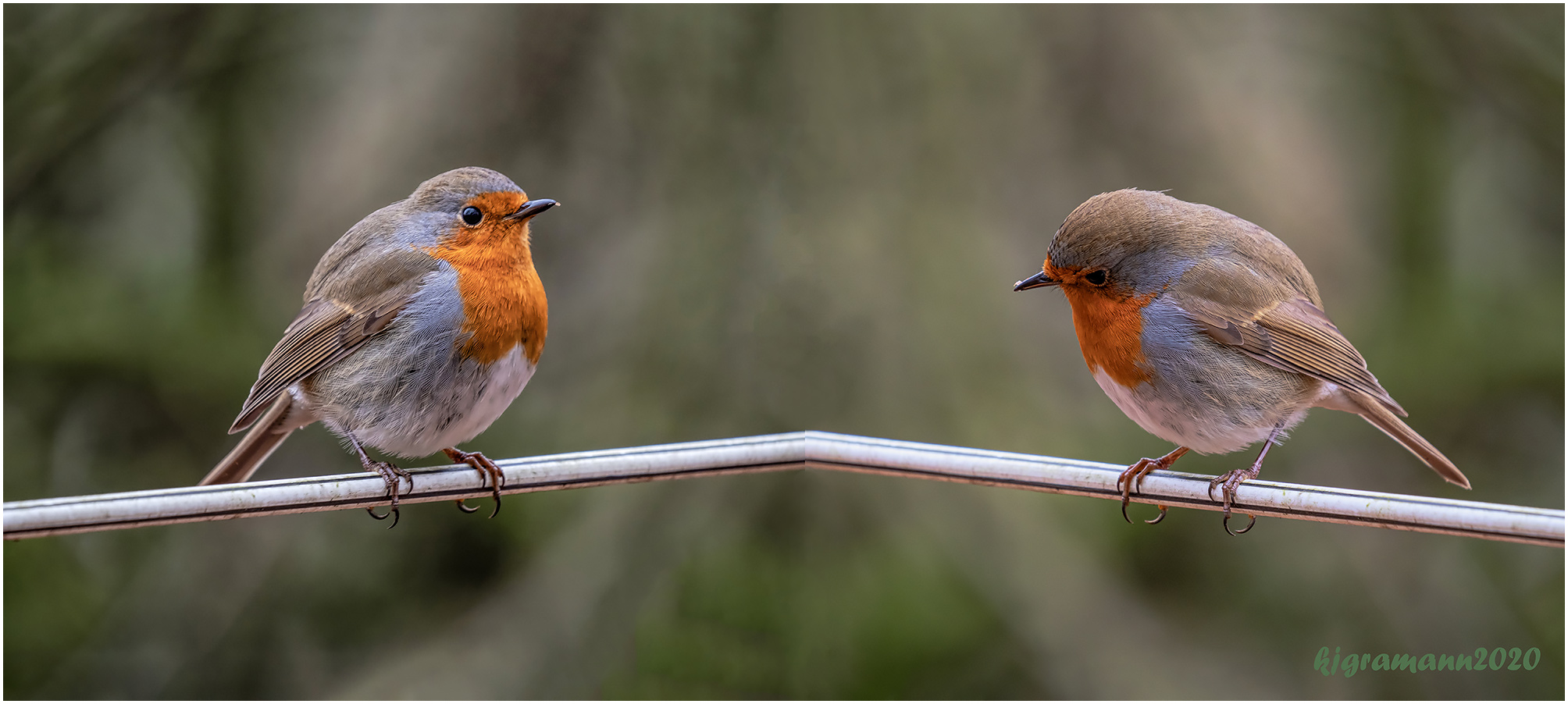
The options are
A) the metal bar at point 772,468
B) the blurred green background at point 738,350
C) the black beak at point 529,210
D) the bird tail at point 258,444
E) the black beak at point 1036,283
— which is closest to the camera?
the metal bar at point 772,468

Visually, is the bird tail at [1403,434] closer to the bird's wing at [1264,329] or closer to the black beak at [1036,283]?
the bird's wing at [1264,329]

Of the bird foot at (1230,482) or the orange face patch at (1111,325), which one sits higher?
the orange face patch at (1111,325)

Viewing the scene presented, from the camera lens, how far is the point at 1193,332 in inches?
71.6

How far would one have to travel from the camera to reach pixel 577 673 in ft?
9.37

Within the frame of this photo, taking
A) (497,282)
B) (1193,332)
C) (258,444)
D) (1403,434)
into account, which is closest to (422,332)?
(497,282)

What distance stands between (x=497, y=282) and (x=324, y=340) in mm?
381

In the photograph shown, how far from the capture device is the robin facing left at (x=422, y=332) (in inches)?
69.8

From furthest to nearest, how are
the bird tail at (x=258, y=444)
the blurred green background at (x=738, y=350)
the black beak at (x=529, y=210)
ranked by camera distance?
the blurred green background at (x=738, y=350)
the bird tail at (x=258, y=444)
the black beak at (x=529, y=210)

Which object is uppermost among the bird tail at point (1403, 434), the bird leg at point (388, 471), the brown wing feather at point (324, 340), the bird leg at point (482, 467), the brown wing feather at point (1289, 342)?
the brown wing feather at point (324, 340)

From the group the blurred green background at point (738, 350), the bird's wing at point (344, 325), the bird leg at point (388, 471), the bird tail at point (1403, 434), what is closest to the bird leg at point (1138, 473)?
the bird tail at point (1403, 434)

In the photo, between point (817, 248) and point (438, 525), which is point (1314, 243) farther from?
point (438, 525)

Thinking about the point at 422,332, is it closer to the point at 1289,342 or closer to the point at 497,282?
the point at 497,282

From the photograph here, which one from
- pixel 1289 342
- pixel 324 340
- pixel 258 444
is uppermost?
pixel 324 340

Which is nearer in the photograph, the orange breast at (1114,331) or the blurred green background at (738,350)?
the orange breast at (1114,331)
